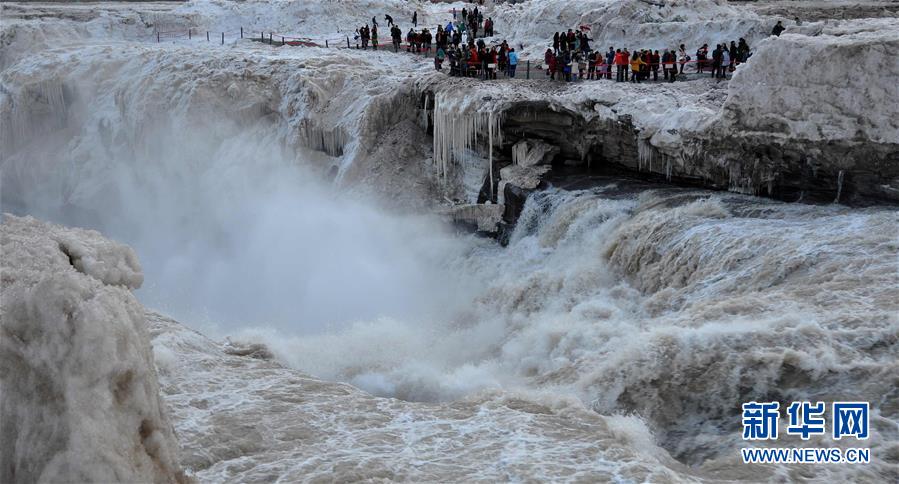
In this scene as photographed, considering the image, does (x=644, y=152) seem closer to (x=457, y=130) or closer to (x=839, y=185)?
(x=839, y=185)

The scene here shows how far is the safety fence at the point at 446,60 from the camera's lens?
18.7 m

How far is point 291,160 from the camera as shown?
2123 cm

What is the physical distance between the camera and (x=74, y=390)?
16.8 feet

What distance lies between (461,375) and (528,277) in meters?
3.59

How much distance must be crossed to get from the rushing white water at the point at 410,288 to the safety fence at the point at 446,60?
4.27 feet

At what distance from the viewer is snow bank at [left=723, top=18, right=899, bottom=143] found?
41.6 ft

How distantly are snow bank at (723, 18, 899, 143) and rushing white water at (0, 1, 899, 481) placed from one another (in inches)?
50.4

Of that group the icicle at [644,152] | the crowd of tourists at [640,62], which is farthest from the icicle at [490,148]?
the icicle at [644,152]

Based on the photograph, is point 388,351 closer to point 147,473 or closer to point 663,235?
point 663,235

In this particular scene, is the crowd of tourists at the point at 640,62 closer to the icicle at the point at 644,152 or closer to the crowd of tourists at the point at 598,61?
the crowd of tourists at the point at 598,61

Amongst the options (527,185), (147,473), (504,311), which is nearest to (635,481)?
(147,473)

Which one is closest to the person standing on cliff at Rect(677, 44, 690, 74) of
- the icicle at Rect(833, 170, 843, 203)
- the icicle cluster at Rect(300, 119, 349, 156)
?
the icicle at Rect(833, 170, 843, 203)

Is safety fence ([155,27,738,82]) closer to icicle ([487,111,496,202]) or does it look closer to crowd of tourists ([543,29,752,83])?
crowd of tourists ([543,29,752,83])

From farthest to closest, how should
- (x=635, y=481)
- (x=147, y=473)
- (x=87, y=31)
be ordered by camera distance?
(x=87, y=31)
(x=635, y=481)
(x=147, y=473)
